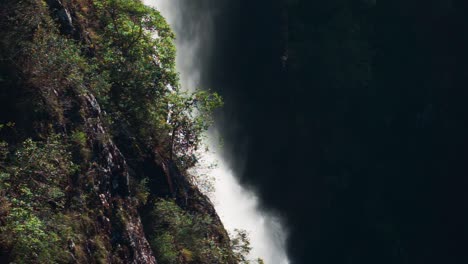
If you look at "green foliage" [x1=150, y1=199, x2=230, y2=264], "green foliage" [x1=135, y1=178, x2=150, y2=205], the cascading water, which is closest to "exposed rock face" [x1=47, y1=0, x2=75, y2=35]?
"green foliage" [x1=135, y1=178, x2=150, y2=205]

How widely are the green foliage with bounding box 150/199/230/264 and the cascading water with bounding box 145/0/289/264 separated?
18415mm

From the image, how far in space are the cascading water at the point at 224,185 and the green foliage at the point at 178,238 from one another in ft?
60.4

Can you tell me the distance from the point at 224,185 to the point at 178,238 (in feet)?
71.8

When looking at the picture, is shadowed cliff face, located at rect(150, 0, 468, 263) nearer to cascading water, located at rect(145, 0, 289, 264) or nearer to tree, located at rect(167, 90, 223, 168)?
cascading water, located at rect(145, 0, 289, 264)

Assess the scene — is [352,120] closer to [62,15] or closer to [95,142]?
[62,15]

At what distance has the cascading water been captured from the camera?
4144 centimetres

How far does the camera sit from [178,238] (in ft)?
67.2

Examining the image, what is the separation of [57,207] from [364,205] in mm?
33525

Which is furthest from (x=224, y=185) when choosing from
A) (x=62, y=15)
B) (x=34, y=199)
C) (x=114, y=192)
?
(x=34, y=199)

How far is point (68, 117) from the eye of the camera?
1745cm

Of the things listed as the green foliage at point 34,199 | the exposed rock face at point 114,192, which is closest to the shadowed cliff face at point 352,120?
the exposed rock face at point 114,192

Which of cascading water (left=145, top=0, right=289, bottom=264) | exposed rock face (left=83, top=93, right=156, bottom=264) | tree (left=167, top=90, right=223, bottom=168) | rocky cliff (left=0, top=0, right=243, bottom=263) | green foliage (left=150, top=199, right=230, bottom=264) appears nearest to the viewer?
rocky cliff (left=0, top=0, right=243, bottom=263)

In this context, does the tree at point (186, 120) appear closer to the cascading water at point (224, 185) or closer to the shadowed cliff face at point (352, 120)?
the cascading water at point (224, 185)

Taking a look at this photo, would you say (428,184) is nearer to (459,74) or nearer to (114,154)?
(459,74)
